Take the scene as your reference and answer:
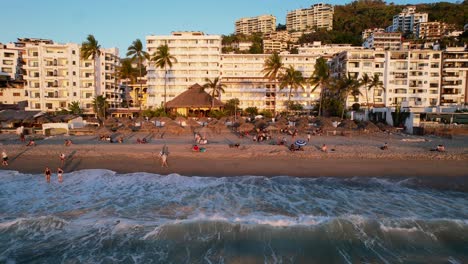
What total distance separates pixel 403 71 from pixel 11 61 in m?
89.5

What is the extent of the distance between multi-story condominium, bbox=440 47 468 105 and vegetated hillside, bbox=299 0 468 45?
5847cm

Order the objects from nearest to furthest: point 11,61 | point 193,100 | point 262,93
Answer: point 193,100
point 262,93
point 11,61

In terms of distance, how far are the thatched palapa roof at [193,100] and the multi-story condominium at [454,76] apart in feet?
157

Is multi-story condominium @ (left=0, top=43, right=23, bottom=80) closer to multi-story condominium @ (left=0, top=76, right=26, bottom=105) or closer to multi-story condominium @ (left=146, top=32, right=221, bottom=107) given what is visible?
multi-story condominium @ (left=0, top=76, right=26, bottom=105)

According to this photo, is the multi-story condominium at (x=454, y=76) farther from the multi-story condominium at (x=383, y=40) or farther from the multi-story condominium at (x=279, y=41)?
the multi-story condominium at (x=279, y=41)

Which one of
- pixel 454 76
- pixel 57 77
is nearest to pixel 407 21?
pixel 454 76

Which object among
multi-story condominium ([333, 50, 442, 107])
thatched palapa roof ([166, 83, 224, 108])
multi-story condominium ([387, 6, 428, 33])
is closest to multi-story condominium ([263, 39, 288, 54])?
multi-story condominium ([387, 6, 428, 33])

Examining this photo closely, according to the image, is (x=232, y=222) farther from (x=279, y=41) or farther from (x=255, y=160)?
(x=279, y=41)

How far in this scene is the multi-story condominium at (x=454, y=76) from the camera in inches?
2496

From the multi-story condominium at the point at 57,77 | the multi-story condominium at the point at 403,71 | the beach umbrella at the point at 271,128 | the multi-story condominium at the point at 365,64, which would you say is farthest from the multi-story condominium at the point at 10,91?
the multi-story condominium at the point at 403,71

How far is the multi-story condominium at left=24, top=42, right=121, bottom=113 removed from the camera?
63.0m

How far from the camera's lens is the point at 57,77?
6359 centimetres

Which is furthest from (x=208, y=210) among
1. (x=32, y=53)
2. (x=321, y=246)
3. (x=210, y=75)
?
(x=32, y=53)

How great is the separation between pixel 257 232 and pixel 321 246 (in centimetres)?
229
